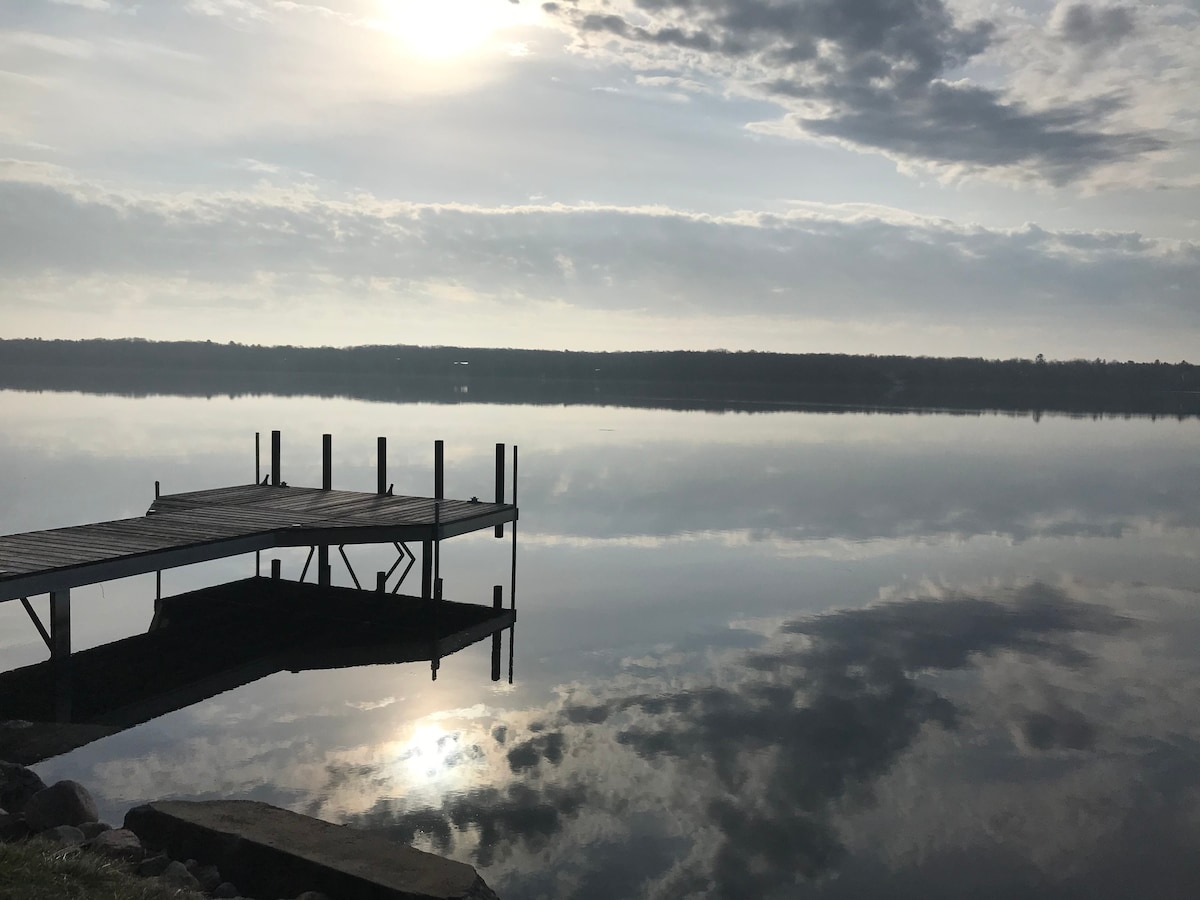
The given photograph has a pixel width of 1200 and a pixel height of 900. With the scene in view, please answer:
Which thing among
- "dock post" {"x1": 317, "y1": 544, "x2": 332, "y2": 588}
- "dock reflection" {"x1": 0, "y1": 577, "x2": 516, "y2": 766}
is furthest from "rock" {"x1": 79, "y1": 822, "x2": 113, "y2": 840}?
"dock post" {"x1": 317, "y1": 544, "x2": 332, "y2": 588}

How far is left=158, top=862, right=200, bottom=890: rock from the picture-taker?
761cm

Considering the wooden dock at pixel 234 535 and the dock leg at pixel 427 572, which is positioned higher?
the wooden dock at pixel 234 535

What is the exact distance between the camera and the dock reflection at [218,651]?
13.2 metres

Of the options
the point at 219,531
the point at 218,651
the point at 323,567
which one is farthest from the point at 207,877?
the point at 323,567

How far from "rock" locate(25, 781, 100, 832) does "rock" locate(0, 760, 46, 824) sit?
24 cm

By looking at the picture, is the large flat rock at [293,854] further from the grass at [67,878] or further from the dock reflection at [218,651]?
the dock reflection at [218,651]

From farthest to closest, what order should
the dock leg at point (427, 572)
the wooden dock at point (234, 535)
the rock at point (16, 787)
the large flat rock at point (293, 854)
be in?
1. the dock leg at point (427, 572)
2. the wooden dock at point (234, 535)
3. the rock at point (16, 787)
4. the large flat rock at point (293, 854)

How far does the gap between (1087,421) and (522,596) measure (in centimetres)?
8742

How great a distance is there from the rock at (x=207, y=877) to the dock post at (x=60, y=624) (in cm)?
778

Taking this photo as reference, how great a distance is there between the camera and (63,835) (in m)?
8.35

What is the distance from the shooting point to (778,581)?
22.7 m

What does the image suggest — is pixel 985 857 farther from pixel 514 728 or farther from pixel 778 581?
pixel 778 581

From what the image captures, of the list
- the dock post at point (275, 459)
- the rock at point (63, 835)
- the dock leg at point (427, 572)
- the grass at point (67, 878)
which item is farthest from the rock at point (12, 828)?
the dock post at point (275, 459)

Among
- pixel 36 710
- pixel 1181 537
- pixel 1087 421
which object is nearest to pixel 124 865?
pixel 36 710
